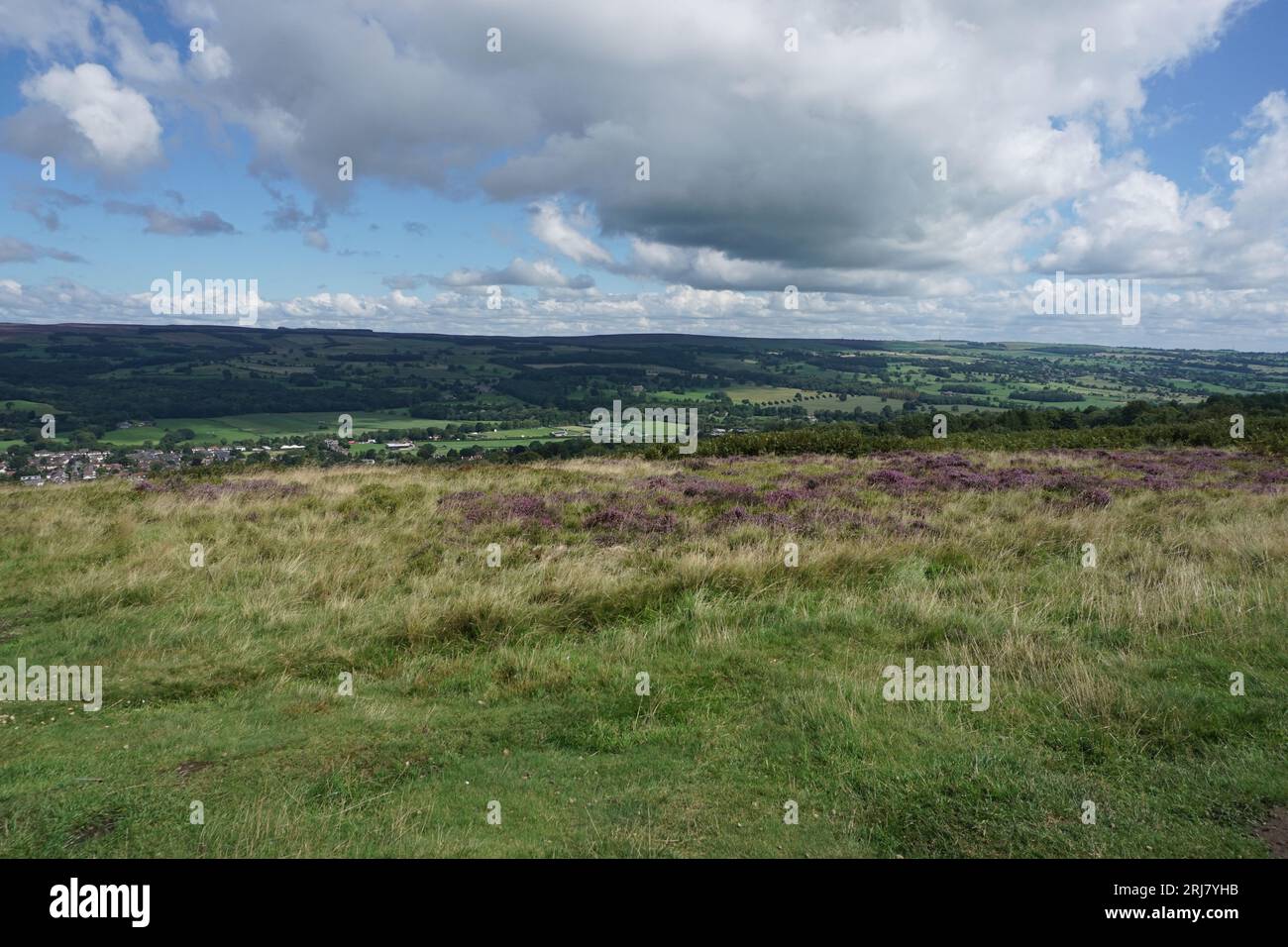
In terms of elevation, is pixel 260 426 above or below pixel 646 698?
above

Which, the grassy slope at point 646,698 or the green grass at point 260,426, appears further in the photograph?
the green grass at point 260,426

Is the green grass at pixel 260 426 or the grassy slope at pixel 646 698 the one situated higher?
the green grass at pixel 260 426

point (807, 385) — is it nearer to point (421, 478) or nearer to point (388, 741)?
point (421, 478)

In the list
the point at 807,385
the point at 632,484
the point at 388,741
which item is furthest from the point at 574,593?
the point at 807,385

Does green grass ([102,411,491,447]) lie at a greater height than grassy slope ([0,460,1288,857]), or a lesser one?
greater

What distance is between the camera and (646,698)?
6.03 meters

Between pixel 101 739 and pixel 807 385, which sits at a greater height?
pixel 807 385

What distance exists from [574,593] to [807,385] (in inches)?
4498

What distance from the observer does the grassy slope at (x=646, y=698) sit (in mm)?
4188

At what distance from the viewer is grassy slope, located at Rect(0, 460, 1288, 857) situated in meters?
4.19

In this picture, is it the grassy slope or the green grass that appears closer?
the grassy slope

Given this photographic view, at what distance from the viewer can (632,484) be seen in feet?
57.8

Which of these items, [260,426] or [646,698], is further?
[260,426]
